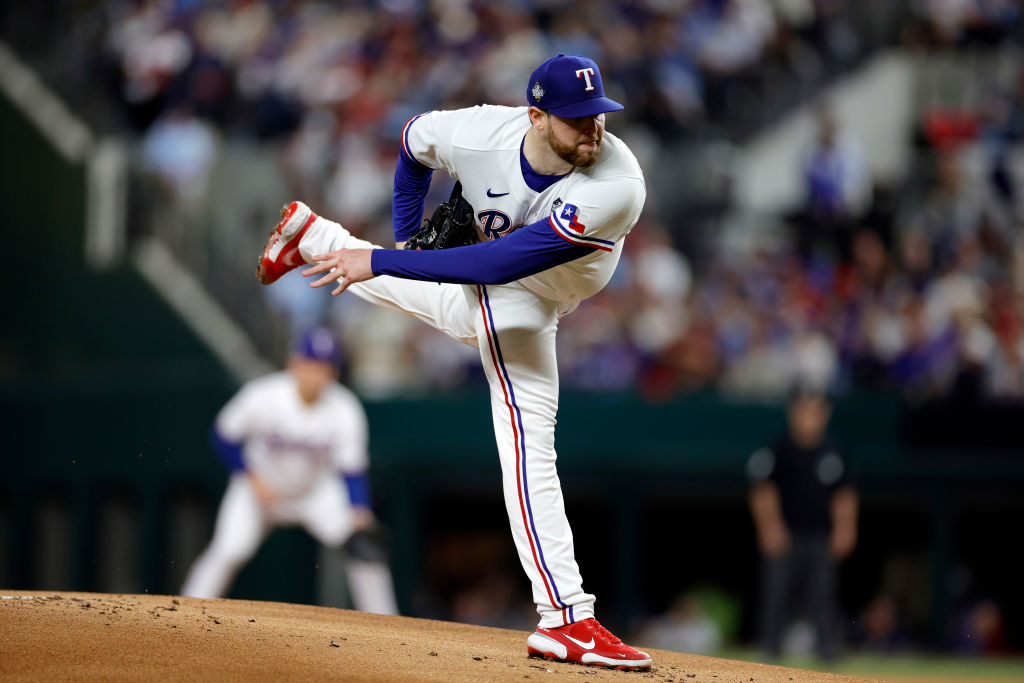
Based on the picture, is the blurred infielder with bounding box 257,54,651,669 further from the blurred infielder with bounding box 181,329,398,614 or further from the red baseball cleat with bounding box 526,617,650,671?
the blurred infielder with bounding box 181,329,398,614

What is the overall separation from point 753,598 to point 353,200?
4.88 metres

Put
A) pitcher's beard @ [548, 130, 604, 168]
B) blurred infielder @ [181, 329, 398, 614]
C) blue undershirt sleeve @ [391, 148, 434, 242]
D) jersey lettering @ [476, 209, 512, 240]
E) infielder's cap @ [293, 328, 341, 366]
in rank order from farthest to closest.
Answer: infielder's cap @ [293, 328, 341, 366] → blurred infielder @ [181, 329, 398, 614] → blue undershirt sleeve @ [391, 148, 434, 242] → jersey lettering @ [476, 209, 512, 240] → pitcher's beard @ [548, 130, 604, 168]

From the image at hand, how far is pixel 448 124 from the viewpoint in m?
5.11

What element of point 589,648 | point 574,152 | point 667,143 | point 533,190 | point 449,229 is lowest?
point 589,648

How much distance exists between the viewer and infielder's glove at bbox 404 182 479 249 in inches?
198

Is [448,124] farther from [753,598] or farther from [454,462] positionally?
[753,598]

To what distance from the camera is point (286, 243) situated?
17.7ft

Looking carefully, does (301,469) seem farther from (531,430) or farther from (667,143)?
(667,143)

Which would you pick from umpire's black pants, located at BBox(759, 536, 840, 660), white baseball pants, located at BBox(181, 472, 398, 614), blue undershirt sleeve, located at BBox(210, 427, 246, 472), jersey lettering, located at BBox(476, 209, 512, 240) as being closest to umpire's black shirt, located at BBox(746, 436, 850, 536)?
umpire's black pants, located at BBox(759, 536, 840, 660)

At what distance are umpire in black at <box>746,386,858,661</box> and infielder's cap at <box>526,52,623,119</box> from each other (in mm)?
5504

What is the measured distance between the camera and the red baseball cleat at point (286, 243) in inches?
211

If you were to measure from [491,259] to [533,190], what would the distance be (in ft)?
1.19

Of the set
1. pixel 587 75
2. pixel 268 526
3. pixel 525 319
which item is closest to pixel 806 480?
pixel 268 526

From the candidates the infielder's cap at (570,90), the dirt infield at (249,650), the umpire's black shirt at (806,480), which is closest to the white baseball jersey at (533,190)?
the infielder's cap at (570,90)
